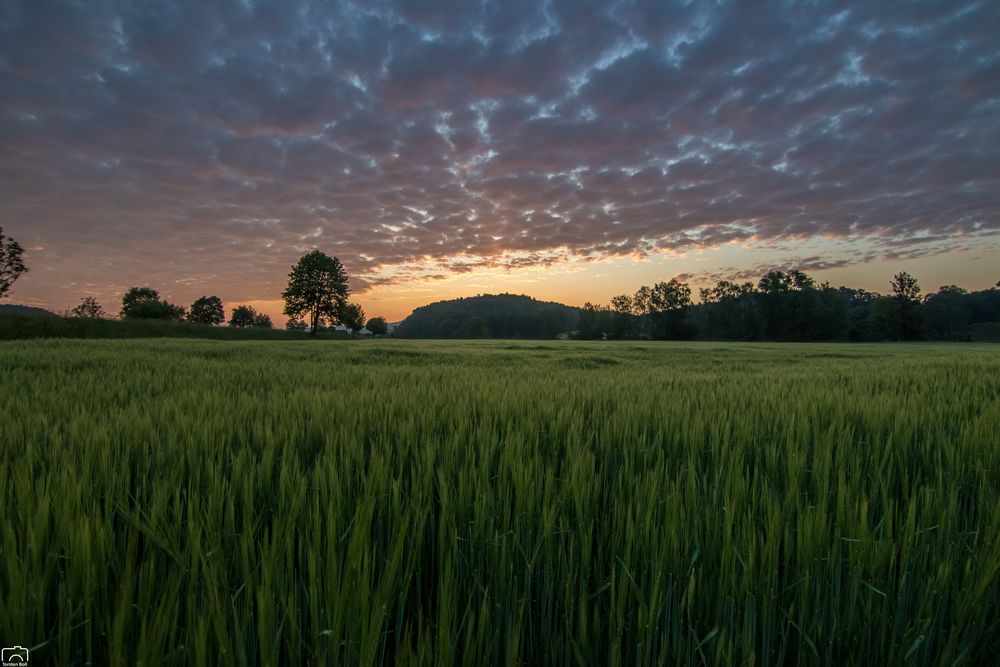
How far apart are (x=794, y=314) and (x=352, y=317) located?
3302 inches

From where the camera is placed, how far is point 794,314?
3263 inches

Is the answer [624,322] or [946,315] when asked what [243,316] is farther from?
[946,315]

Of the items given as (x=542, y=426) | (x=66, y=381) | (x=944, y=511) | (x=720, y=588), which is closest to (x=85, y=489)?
(x=720, y=588)

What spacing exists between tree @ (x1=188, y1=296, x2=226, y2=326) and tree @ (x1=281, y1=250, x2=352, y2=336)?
29379 mm

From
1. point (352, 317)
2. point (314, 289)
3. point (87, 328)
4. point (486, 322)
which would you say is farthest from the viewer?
point (486, 322)

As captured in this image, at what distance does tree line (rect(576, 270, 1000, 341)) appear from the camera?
262 feet

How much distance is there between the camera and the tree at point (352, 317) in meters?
68.1

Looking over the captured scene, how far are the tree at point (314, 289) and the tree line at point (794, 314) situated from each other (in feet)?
→ 173

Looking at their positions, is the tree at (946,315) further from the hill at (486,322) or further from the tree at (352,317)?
the tree at (352,317)

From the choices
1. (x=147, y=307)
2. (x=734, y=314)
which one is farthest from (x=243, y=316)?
(x=734, y=314)

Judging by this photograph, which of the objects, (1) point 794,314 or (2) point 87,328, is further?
(1) point 794,314

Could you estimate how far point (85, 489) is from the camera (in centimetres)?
121

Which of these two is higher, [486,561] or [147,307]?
[147,307]

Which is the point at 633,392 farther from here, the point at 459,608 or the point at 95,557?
the point at 95,557
